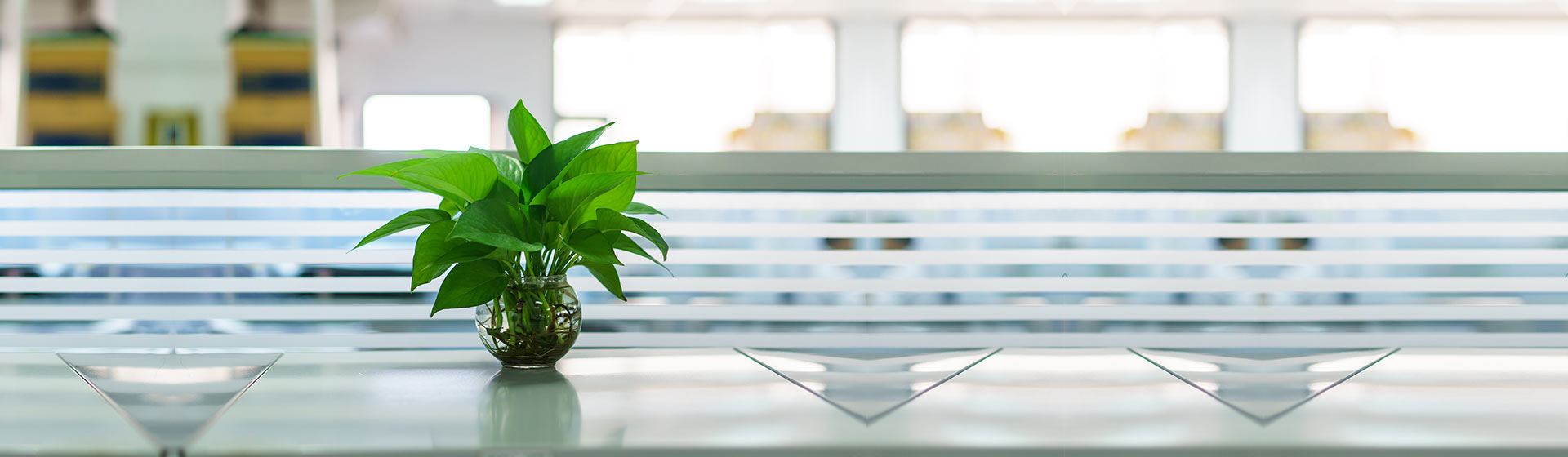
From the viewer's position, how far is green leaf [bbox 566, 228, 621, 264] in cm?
97

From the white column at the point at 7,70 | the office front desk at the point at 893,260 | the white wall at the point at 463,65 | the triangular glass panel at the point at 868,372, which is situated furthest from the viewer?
the white wall at the point at 463,65

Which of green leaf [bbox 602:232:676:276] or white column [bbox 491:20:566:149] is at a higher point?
white column [bbox 491:20:566:149]

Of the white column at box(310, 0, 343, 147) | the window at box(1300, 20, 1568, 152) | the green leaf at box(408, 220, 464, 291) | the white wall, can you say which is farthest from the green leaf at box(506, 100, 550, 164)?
the window at box(1300, 20, 1568, 152)

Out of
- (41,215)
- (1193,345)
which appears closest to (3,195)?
(41,215)

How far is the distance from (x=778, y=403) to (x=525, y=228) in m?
0.30

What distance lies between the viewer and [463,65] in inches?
252

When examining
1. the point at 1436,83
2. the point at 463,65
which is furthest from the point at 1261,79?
the point at 463,65

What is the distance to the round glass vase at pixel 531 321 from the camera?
0.99m

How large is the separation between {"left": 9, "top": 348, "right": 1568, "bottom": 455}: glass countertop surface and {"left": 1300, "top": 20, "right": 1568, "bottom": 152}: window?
20.0ft

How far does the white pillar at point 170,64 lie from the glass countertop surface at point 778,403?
98.7 inches

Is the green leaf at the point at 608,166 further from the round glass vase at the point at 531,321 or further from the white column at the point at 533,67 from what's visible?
the white column at the point at 533,67

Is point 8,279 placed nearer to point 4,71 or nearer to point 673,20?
point 673,20

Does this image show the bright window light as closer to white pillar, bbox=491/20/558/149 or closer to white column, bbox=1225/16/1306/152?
white pillar, bbox=491/20/558/149

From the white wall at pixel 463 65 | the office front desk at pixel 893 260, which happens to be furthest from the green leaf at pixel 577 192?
the white wall at pixel 463 65
